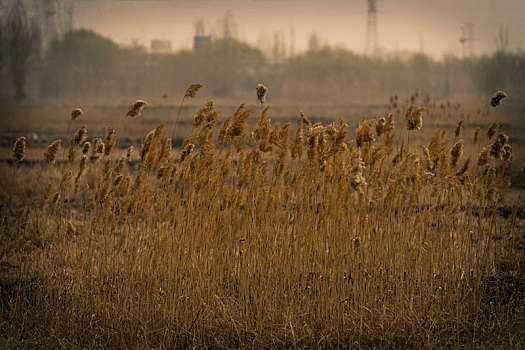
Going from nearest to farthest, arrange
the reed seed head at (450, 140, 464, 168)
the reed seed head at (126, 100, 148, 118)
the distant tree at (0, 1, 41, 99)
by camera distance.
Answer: the reed seed head at (126, 100, 148, 118)
the reed seed head at (450, 140, 464, 168)
the distant tree at (0, 1, 41, 99)

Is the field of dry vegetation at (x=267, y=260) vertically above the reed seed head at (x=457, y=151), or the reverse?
the reed seed head at (x=457, y=151)

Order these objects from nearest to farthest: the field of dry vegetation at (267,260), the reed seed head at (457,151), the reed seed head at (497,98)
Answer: the field of dry vegetation at (267,260)
the reed seed head at (457,151)
the reed seed head at (497,98)

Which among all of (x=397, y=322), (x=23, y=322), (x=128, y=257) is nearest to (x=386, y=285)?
(x=397, y=322)

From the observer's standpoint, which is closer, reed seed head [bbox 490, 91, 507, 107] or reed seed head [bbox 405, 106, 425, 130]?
reed seed head [bbox 405, 106, 425, 130]

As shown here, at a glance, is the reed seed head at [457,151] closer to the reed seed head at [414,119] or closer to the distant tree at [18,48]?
the reed seed head at [414,119]

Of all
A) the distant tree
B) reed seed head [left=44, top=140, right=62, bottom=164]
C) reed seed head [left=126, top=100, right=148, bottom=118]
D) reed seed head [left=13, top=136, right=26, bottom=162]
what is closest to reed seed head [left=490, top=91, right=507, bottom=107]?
reed seed head [left=126, top=100, right=148, bottom=118]

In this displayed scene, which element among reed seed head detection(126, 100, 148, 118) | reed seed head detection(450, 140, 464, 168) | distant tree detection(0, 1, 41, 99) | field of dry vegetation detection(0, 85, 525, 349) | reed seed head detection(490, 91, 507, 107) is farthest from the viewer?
distant tree detection(0, 1, 41, 99)

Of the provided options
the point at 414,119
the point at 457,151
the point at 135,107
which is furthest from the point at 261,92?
the point at 457,151

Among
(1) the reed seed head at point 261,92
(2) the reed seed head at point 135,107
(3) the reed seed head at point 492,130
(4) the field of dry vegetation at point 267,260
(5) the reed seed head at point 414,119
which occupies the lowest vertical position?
(4) the field of dry vegetation at point 267,260

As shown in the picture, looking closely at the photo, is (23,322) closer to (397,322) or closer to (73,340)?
(73,340)

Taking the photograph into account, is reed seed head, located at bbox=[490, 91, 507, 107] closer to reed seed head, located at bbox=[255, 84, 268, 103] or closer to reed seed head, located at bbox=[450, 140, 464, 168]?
reed seed head, located at bbox=[450, 140, 464, 168]

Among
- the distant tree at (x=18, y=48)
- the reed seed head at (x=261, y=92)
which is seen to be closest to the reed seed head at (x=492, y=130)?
the reed seed head at (x=261, y=92)

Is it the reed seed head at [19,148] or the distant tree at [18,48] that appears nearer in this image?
the reed seed head at [19,148]

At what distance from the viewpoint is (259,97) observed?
349cm
